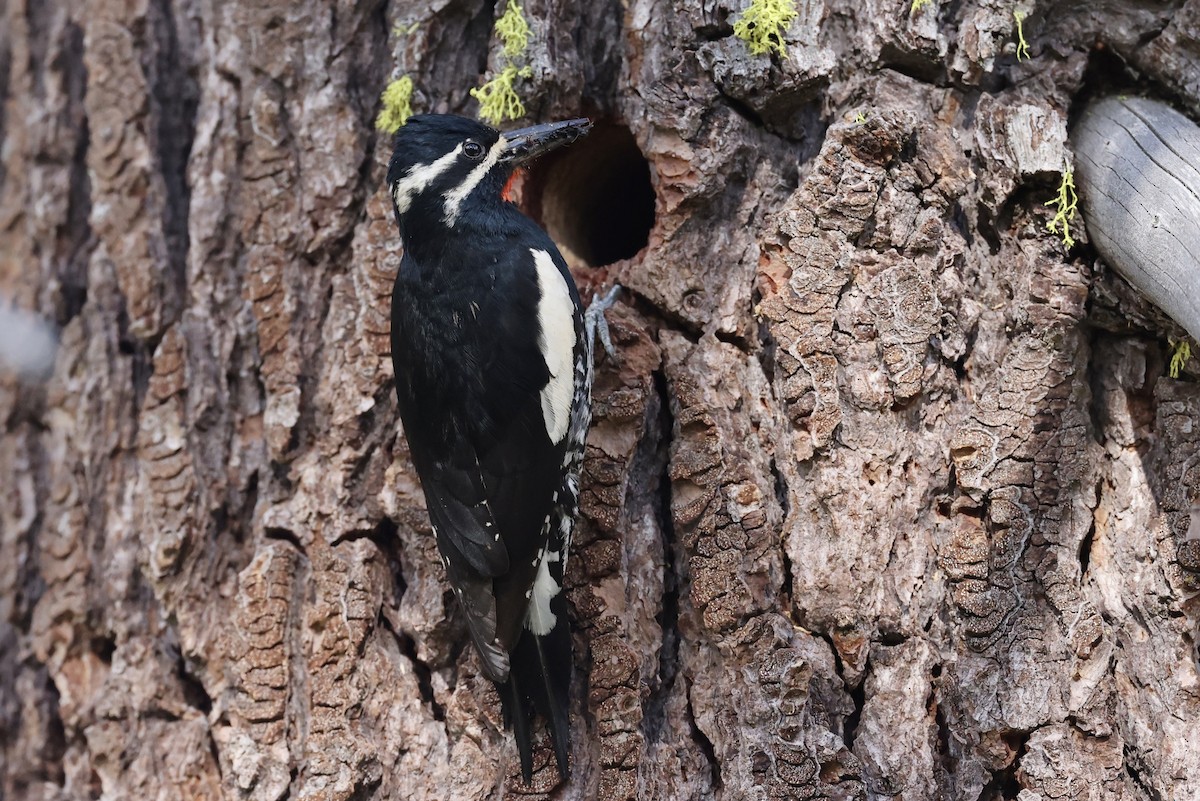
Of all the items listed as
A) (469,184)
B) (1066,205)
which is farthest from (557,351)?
(1066,205)

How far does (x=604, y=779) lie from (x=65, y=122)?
2.52 metres

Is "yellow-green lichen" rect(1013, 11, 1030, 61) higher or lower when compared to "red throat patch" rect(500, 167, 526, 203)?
higher

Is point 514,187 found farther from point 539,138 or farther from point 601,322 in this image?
point 601,322

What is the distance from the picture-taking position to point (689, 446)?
244cm

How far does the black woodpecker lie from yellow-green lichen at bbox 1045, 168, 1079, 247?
1.10m

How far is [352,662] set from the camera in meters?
2.56

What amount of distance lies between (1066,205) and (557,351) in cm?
120

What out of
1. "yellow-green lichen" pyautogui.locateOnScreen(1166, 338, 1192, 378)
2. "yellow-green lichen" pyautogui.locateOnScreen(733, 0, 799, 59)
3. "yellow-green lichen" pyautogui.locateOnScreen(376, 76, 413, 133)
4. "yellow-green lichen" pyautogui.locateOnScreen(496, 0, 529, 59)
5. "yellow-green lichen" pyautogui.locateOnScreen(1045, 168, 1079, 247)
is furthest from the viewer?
"yellow-green lichen" pyautogui.locateOnScreen(376, 76, 413, 133)

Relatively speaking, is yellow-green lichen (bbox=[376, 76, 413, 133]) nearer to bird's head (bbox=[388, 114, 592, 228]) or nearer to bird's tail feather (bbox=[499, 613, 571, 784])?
bird's head (bbox=[388, 114, 592, 228])

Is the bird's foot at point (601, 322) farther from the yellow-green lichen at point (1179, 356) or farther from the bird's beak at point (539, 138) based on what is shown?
the yellow-green lichen at point (1179, 356)

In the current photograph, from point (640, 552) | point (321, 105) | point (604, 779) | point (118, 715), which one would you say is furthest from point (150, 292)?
point (604, 779)

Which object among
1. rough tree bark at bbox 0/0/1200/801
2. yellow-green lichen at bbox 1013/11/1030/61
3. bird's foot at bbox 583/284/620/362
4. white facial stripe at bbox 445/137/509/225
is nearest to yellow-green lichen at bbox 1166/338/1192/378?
rough tree bark at bbox 0/0/1200/801

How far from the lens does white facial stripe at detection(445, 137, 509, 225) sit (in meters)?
2.69

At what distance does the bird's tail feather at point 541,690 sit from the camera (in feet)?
7.72
